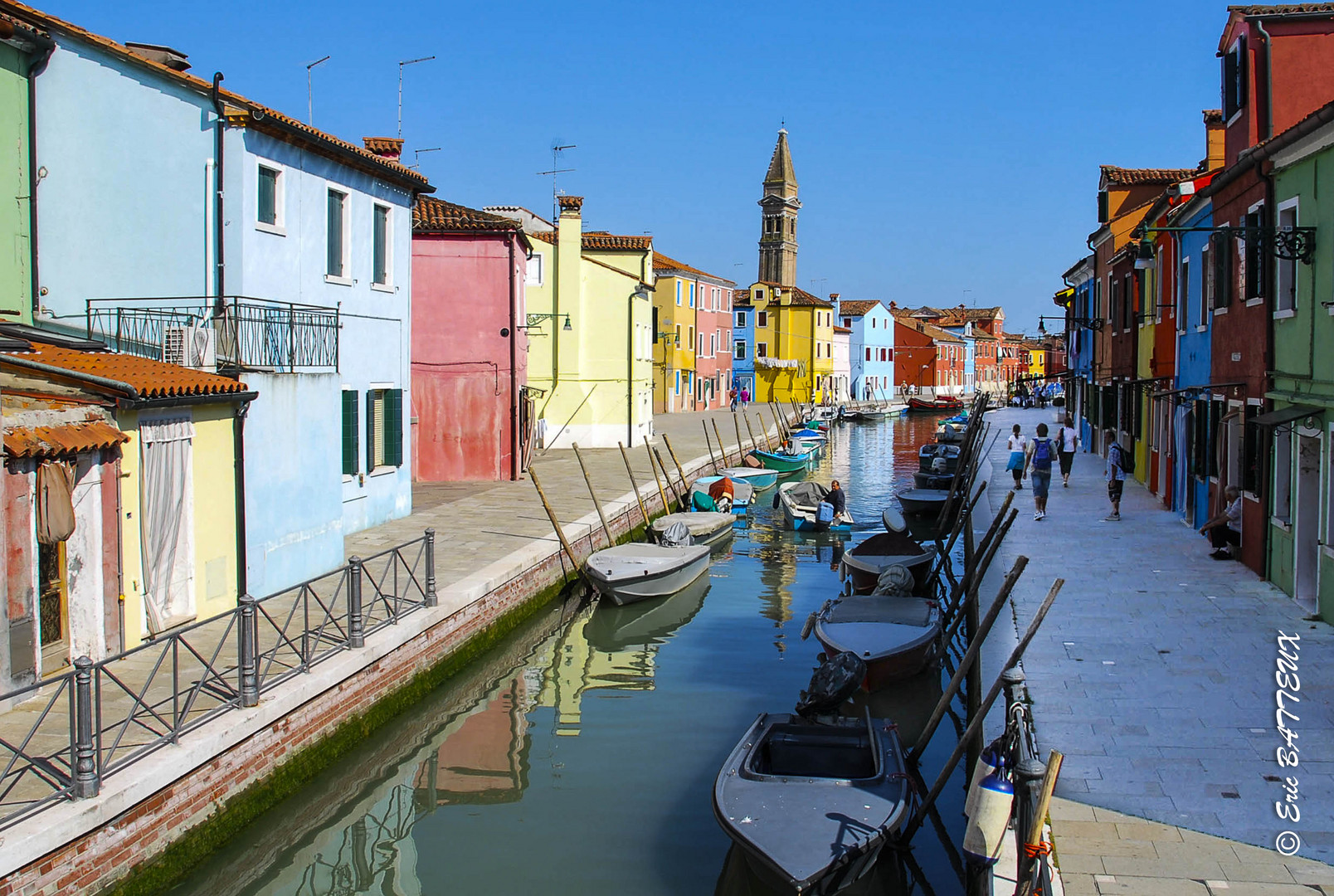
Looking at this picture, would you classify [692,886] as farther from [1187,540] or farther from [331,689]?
[1187,540]

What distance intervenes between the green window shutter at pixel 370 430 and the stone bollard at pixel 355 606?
8021 mm

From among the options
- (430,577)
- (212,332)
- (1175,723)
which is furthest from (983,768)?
(212,332)

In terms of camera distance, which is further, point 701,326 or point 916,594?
point 701,326

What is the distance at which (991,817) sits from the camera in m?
6.99

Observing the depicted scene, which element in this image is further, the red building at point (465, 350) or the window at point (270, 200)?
the red building at point (465, 350)

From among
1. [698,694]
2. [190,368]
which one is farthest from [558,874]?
[190,368]

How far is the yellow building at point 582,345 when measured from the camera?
33906 mm

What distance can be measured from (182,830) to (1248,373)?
14.0 meters

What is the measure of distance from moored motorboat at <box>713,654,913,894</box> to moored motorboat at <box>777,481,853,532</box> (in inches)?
631

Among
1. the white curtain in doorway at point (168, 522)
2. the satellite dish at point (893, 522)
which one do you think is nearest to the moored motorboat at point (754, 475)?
the satellite dish at point (893, 522)

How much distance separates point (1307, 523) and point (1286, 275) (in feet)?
10.4

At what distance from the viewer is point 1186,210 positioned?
18.7 metres

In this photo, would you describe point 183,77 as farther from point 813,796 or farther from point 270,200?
point 813,796

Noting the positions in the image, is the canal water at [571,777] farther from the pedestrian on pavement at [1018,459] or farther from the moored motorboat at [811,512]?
the pedestrian on pavement at [1018,459]
